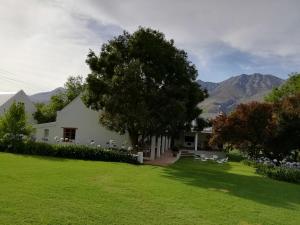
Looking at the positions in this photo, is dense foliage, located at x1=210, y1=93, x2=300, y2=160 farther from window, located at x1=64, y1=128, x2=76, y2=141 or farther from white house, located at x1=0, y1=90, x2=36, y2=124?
white house, located at x1=0, y1=90, x2=36, y2=124

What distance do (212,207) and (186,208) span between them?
1.08m

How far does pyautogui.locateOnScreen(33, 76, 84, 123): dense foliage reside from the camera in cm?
5903

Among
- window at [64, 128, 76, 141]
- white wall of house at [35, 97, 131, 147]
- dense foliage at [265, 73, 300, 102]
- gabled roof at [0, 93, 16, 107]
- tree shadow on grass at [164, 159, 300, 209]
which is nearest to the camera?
tree shadow on grass at [164, 159, 300, 209]

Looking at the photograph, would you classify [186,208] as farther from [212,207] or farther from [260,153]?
[260,153]

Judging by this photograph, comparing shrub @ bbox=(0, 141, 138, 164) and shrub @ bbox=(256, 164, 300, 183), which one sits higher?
shrub @ bbox=(0, 141, 138, 164)

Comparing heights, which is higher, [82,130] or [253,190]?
[82,130]

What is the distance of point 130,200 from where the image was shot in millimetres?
13438

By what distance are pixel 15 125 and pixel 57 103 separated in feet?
117

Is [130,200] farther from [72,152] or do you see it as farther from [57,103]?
[57,103]

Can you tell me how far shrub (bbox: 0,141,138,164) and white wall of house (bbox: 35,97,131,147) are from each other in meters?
9.76

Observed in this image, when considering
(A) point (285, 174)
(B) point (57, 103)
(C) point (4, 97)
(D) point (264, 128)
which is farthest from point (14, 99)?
(A) point (285, 174)

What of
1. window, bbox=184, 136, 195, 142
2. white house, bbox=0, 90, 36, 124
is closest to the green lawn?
white house, bbox=0, 90, 36, 124

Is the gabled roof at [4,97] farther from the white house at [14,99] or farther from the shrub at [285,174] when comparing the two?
the shrub at [285,174]

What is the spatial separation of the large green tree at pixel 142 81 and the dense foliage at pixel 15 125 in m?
5.43
